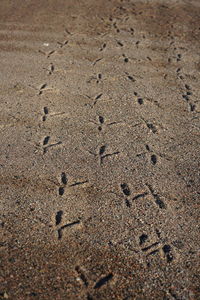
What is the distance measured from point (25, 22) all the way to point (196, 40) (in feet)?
12.0

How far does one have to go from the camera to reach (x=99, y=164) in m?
4.70

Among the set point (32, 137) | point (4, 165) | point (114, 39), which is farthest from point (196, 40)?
point (4, 165)

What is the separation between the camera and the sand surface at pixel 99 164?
3.40 metres

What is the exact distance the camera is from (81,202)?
4148 mm

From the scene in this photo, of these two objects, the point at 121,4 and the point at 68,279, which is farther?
the point at 121,4

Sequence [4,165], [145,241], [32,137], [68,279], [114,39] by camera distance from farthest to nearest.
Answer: [114,39] < [32,137] < [4,165] < [145,241] < [68,279]

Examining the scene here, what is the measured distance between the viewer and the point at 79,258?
351 cm

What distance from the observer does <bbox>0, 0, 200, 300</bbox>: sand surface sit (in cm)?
340

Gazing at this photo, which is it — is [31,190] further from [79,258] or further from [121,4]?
[121,4]

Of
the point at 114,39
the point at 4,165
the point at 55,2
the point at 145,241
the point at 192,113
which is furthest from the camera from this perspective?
the point at 55,2

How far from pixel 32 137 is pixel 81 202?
4.56 ft

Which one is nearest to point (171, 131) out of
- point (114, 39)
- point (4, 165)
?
point (4, 165)

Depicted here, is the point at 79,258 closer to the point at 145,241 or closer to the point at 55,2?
the point at 145,241

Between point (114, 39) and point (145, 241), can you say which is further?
point (114, 39)
